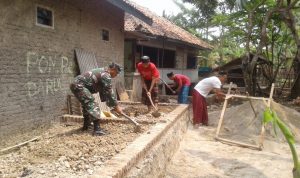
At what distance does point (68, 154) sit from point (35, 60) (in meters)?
3.40

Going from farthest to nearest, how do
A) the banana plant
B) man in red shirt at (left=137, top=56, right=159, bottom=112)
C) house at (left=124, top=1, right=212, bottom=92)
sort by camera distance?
house at (left=124, top=1, right=212, bottom=92) < man in red shirt at (left=137, top=56, right=159, bottom=112) < the banana plant

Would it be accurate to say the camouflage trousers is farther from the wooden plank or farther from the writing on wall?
the wooden plank

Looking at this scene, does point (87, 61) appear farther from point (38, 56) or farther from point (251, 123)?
point (251, 123)

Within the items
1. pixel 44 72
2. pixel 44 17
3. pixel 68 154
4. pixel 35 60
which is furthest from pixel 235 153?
pixel 44 17

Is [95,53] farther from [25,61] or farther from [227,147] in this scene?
[227,147]

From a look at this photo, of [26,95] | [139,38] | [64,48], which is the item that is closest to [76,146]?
[26,95]

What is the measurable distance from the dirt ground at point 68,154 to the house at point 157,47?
5489mm

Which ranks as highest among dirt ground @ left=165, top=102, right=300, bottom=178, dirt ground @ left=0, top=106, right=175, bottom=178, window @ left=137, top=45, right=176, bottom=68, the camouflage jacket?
window @ left=137, top=45, right=176, bottom=68

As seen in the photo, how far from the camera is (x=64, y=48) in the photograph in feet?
27.1

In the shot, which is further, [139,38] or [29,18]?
[139,38]

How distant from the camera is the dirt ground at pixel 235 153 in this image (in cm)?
562

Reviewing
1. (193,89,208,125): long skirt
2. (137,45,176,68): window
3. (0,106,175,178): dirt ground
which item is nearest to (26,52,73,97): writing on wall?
(0,106,175,178): dirt ground

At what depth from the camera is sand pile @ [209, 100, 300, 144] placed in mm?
7801

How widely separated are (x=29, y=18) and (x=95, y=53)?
10.6ft
